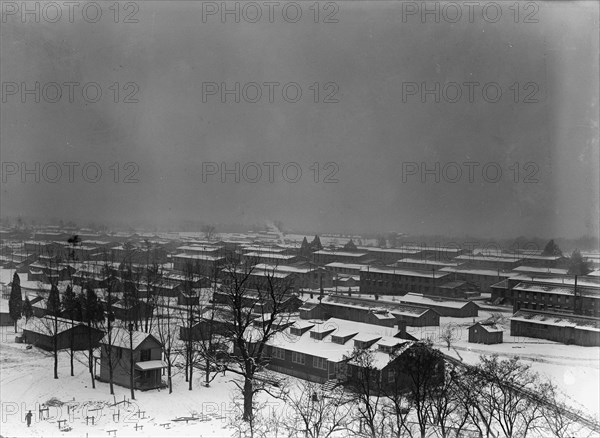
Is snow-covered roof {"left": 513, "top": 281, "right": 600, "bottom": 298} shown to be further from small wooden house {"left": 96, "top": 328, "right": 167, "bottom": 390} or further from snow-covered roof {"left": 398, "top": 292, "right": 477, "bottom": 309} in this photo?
small wooden house {"left": 96, "top": 328, "right": 167, "bottom": 390}

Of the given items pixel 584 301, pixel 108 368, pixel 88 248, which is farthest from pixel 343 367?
pixel 88 248

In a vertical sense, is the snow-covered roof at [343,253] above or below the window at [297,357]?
above

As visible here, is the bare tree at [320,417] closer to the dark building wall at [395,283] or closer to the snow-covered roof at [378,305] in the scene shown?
the snow-covered roof at [378,305]

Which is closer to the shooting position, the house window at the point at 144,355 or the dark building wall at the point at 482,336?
the house window at the point at 144,355

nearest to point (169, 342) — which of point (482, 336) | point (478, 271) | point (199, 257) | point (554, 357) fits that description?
point (482, 336)

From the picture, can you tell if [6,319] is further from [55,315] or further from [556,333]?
[556,333]

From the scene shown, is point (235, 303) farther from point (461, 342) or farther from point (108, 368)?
point (461, 342)

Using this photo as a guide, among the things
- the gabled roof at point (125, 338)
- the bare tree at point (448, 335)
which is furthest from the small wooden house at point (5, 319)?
the bare tree at point (448, 335)

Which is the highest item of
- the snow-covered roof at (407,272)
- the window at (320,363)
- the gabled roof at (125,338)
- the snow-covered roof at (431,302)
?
the snow-covered roof at (407,272)
